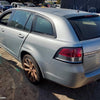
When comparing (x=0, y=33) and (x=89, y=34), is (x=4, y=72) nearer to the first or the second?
(x=0, y=33)

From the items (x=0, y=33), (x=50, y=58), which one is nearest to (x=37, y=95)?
(x=50, y=58)

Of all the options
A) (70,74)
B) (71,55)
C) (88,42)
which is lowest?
(70,74)

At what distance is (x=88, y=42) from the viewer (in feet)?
7.10

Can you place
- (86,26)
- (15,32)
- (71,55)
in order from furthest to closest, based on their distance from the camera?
(15,32), (86,26), (71,55)

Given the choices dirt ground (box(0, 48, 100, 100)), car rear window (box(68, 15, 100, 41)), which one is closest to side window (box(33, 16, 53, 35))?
car rear window (box(68, 15, 100, 41))

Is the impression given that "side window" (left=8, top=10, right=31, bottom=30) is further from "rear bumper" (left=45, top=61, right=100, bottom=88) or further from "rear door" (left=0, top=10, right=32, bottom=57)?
"rear bumper" (left=45, top=61, right=100, bottom=88)

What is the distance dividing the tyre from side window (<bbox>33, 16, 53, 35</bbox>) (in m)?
0.59

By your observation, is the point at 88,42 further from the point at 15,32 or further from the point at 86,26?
the point at 15,32

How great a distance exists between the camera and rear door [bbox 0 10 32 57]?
9.90ft

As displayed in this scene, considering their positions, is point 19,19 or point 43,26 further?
point 19,19

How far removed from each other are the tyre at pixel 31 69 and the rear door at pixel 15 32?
0.38m

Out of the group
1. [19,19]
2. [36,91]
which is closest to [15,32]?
[19,19]

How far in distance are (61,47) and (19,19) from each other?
5.39 feet

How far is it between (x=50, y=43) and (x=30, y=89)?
119 cm
